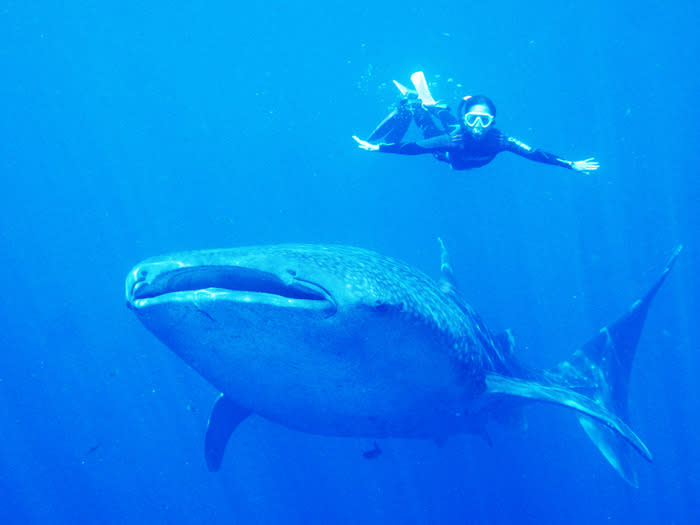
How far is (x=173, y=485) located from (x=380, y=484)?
7.40m

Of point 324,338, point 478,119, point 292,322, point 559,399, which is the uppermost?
point 478,119

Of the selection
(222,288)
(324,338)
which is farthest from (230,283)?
(324,338)

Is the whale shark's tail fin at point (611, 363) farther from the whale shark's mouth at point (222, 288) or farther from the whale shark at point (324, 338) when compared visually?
the whale shark's mouth at point (222, 288)

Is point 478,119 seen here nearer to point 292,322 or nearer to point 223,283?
point 223,283

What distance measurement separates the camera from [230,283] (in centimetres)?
288

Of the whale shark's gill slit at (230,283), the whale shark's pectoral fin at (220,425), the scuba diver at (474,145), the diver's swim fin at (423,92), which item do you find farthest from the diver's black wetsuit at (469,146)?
the whale shark's gill slit at (230,283)

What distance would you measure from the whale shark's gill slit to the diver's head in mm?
7088

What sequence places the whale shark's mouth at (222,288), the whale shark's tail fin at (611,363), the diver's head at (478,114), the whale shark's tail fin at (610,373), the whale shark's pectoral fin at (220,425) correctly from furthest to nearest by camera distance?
the diver's head at (478,114) < the whale shark's tail fin at (611,363) < the whale shark's tail fin at (610,373) < the whale shark's pectoral fin at (220,425) < the whale shark's mouth at (222,288)

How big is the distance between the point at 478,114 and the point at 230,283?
715 centimetres

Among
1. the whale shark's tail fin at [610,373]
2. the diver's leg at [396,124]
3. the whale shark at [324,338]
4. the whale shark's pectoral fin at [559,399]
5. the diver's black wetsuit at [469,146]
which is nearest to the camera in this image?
the whale shark at [324,338]

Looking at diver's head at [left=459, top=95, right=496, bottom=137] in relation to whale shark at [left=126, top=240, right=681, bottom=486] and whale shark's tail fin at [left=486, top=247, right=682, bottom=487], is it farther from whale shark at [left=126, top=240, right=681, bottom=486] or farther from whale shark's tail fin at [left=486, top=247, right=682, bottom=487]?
whale shark at [left=126, top=240, right=681, bottom=486]

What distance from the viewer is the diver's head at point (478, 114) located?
879 centimetres

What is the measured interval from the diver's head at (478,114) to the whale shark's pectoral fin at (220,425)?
6.23 meters

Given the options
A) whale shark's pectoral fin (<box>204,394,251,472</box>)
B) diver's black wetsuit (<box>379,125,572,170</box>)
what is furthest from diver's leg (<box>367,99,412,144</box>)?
whale shark's pectoral fin (<box>204,394,251,472</box>)
